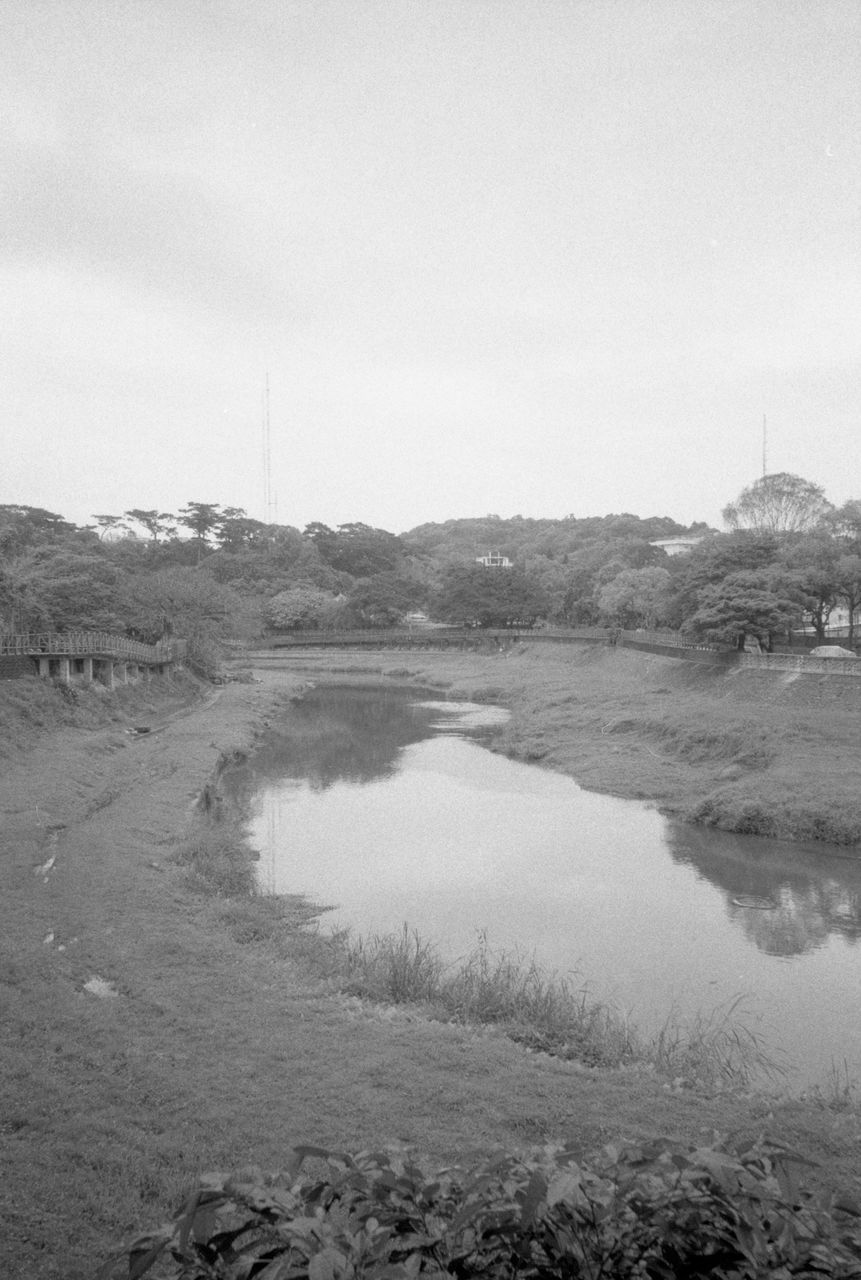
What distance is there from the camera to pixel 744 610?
110 feet

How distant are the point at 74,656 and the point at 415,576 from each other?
2445 inches

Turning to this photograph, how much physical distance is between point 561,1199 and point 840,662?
28732 mm

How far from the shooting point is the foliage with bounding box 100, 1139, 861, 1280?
239 cm

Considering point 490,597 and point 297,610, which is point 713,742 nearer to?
point 490,597

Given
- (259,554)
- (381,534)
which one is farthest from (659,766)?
(381,534)

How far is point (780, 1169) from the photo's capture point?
2.67m

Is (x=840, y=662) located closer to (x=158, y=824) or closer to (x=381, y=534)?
(x=158, y=824)

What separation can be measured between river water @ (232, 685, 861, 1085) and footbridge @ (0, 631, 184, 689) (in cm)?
900

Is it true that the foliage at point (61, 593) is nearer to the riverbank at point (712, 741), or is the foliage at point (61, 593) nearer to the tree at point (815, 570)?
the riverbank at point (712, 741)

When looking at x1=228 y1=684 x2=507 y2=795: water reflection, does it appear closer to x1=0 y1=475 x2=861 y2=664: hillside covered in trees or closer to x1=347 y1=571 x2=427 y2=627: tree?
x1=0 y1=475 x2=861 y2=664: hillside covered in trees

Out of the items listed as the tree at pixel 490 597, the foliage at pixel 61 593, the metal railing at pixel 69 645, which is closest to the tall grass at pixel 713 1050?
the metal railing at pixel 69 645

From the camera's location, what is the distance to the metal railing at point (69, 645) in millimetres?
29641

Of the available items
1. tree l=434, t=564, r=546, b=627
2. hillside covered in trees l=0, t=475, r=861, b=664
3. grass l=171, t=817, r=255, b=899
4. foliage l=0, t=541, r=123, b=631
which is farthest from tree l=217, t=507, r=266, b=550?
grass l=171, t=817, r=255, b=899

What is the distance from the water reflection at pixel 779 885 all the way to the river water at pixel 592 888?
1.8 inches
